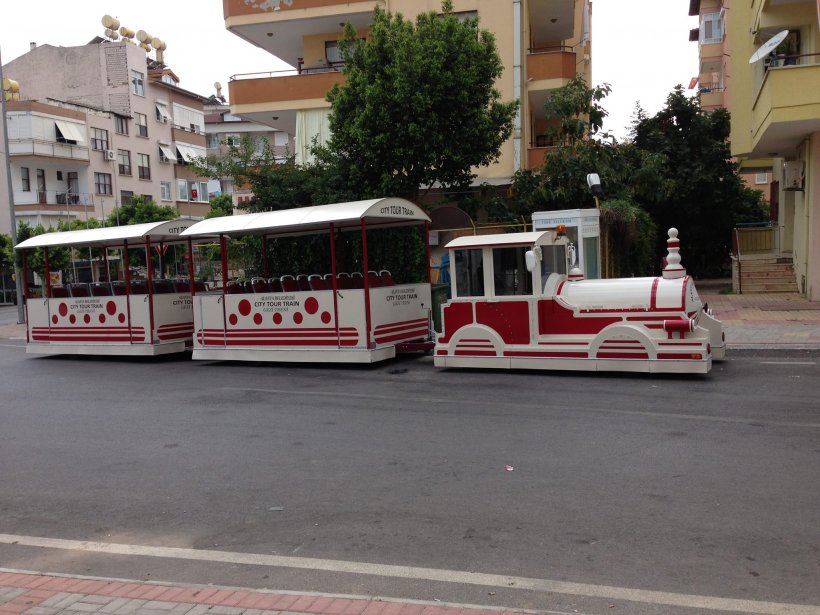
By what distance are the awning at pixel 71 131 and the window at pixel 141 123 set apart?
621 centimetres

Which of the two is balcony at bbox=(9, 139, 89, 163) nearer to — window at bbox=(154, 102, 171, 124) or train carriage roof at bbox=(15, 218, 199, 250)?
window at bbox=(154, 102, 171, 124)

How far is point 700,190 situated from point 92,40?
160ft

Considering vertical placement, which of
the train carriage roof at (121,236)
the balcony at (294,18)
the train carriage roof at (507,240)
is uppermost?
the balcony at (294,18)

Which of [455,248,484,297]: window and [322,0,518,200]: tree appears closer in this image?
[455,248,484,297]: window

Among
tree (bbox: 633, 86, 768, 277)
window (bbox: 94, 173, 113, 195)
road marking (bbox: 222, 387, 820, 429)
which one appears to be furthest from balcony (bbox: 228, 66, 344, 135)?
window (bbox: 94, 173, 113, 195)

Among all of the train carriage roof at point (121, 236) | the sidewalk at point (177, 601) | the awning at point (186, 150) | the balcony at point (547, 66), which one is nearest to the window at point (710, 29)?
the balcony at point (547, 66)

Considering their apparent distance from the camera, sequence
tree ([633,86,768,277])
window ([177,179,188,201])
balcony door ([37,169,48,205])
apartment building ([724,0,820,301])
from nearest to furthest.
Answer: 1. apartment building ([724,0,820,301])
2. tree ([633,86,768,277])
3. balcony door ([37,169,48,205])
4. window ([177,179,188,201])

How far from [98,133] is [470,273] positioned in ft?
161

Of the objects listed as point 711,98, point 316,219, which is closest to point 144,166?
point 711,98

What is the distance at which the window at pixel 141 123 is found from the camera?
5856 centimetres

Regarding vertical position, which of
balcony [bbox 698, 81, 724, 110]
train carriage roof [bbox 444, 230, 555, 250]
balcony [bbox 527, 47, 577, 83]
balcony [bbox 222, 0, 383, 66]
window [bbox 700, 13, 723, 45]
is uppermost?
window [bbox 700, 13, 723, 45]

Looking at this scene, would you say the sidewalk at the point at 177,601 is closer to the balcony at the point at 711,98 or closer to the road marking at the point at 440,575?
the road marking at the point at 440,575

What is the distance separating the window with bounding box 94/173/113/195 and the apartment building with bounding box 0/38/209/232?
0.22 ft

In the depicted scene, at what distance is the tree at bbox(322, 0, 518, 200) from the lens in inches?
702
